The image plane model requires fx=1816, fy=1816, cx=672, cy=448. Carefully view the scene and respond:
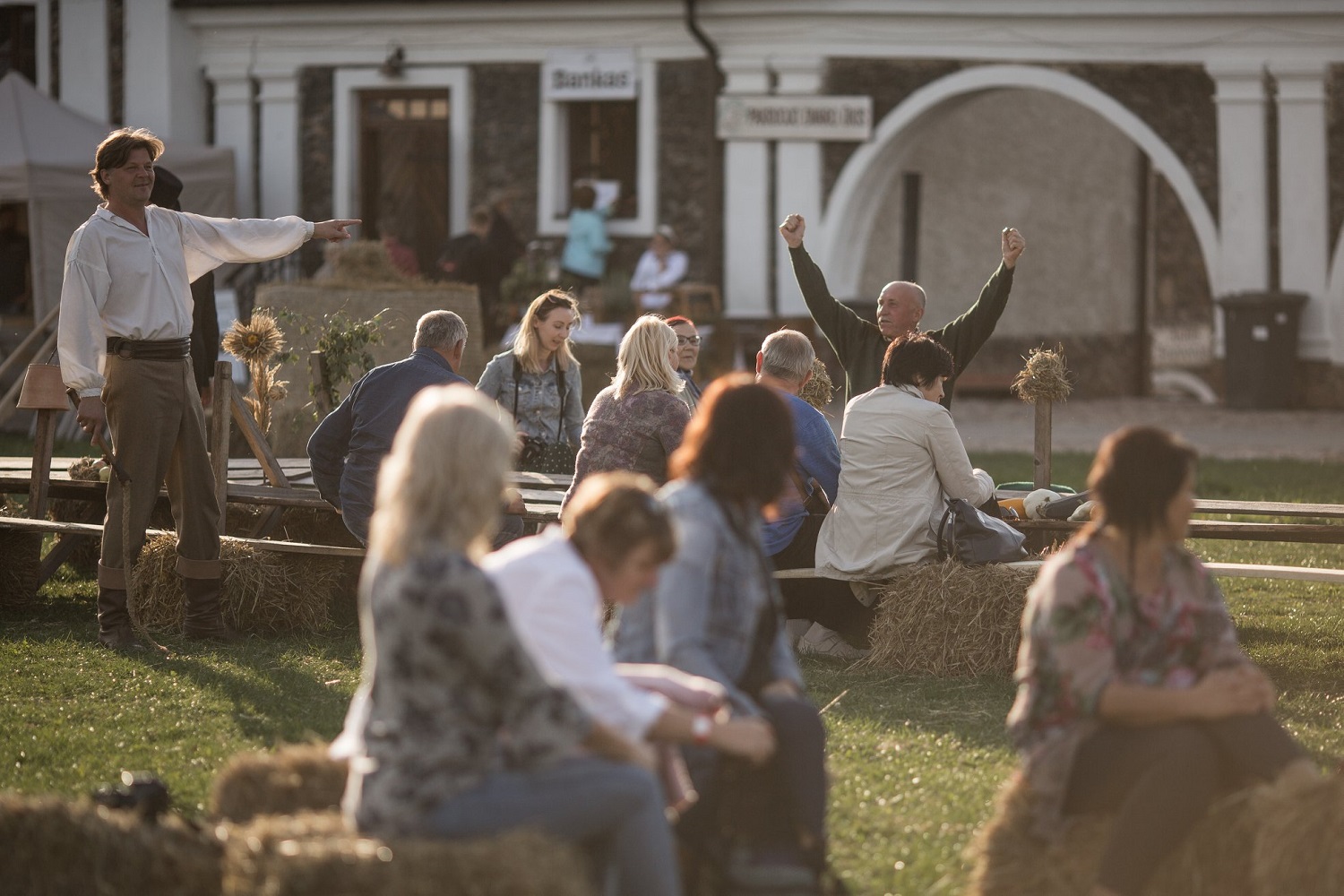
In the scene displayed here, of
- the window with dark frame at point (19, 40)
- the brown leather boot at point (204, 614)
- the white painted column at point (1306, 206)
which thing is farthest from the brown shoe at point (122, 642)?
the window with dark frame at point (19, 40)

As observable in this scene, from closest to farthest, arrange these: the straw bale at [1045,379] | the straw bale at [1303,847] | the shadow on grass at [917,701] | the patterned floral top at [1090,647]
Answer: the straw bale at [1303,847] < the patterned floral top at [1090,647] < the shadow on grass at [917,701] < the straw bale at [1045,379]

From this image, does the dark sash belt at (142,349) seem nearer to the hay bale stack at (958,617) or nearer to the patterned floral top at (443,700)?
the hay bale stack at (958,617)

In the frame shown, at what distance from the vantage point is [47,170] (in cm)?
1606

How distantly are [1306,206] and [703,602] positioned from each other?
14.8m

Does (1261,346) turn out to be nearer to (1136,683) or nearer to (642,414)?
(642,414)

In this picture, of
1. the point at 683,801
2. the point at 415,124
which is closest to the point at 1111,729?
the point at 683,801

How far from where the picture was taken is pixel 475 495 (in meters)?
3.21

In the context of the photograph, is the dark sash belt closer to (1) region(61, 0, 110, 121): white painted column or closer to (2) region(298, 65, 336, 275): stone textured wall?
(2) region(298, 65, 336, 275): stone textured wall

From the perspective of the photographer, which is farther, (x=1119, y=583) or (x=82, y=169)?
(x=82, y=169)

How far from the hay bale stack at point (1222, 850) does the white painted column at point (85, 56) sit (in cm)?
1710

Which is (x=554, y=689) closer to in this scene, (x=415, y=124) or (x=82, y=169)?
(x=82, y=169)

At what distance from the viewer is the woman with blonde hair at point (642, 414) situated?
6836 millimetres

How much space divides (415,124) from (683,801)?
1627 centimetres

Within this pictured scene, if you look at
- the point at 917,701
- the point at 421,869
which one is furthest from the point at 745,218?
the point at 421,869
